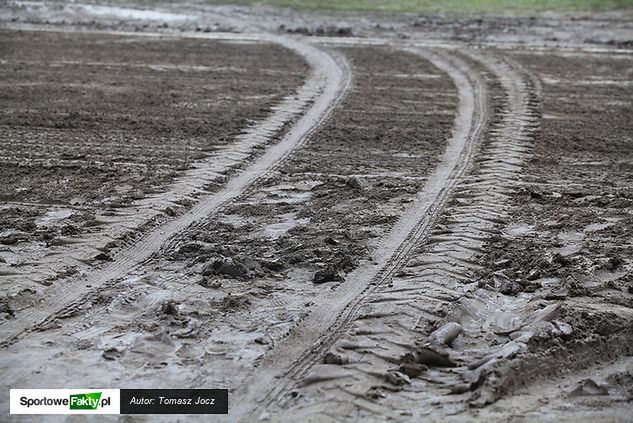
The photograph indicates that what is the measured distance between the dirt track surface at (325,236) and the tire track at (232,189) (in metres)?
0.03

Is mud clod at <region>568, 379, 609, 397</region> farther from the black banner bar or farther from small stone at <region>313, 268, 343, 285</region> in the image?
small stone at <region>313, 268, 343, 285</region>

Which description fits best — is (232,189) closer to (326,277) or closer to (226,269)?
(226,269)

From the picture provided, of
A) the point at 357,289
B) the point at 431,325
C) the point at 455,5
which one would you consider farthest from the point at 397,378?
the point at 455,5

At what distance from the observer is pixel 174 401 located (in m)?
5.78

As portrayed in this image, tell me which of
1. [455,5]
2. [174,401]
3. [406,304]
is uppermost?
[455,5]

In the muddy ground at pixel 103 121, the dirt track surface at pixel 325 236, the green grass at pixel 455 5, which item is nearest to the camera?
the dirt track surface at pixel 325 236

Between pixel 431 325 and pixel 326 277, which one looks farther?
pixel 326 277

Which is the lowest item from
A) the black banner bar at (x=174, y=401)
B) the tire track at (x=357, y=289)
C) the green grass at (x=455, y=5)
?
the black banner bar at (x=174, y=401)

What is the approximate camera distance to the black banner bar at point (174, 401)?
568cm

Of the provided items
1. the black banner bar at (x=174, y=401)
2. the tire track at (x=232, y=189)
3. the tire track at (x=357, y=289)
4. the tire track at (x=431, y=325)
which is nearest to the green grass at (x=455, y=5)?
the tire track at (x=232, y=189)

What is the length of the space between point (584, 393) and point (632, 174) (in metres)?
5.39

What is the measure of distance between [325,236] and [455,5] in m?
17.8

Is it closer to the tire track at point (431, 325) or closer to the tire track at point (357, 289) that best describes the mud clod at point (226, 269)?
the tire track at point (357, 289)

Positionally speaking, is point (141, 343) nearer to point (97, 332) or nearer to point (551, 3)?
point (97, 332)
